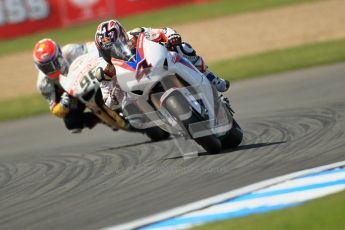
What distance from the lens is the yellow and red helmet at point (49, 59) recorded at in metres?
11.4

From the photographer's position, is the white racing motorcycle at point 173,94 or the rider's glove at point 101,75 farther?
the rider's glove at point 101,75

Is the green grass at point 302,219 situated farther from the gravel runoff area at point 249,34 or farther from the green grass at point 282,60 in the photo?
the gravel runoff area at point 249,34

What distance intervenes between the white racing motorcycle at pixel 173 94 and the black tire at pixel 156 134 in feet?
6.51

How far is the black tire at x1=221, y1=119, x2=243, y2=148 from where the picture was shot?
9055mm

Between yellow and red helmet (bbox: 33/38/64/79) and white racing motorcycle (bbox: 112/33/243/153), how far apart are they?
107 inches

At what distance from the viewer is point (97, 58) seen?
11.2 meters

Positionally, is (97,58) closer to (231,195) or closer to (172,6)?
(231,195)

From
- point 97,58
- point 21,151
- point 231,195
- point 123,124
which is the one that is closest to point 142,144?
point 123,124

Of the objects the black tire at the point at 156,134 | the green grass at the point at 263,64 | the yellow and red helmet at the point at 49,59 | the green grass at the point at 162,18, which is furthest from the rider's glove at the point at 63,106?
the green grass at the point at 162,18

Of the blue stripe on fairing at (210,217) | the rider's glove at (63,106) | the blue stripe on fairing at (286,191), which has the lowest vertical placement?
the rider's glove at (63,106)

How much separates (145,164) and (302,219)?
395cm

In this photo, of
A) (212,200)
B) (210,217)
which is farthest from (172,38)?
(210,217)

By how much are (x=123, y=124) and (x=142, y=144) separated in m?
0.50

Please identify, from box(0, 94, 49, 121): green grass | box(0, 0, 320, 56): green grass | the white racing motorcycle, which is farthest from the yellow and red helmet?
box(0, 0, 320, 56): green grass
